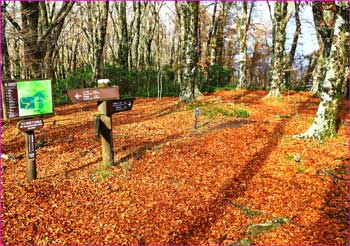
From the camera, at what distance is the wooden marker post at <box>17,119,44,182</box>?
6.20 meters

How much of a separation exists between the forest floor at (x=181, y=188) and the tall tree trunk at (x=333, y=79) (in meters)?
0.39

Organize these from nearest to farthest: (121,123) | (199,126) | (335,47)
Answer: (335,47) < (199,126) < (121,123)

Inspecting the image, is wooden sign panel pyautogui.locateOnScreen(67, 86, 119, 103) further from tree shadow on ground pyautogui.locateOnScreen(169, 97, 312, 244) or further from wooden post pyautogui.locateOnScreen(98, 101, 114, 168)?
tree shadow on ground pyautogui.locateOnScreen(169, 97, 312, 244)

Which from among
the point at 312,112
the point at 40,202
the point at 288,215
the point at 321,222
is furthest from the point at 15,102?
the point at 312,112

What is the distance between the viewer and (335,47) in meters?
8.01

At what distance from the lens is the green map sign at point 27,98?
19.5 ft

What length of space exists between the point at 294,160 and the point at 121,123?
22.0 ft

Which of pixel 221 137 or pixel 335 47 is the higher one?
pixel 335 47

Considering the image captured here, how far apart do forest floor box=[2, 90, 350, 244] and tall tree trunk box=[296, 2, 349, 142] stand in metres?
0.39

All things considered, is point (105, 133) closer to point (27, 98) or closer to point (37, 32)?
point (27, 98)

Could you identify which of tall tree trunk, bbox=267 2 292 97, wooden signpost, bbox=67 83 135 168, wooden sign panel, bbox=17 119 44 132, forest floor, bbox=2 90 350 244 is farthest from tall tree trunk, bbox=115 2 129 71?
wooden sign panel, bbox=17 119 44 132

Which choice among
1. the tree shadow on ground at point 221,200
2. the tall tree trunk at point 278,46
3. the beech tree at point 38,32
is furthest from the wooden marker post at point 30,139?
the tall tree trunk at point 278,46

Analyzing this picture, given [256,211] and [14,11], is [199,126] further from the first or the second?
[14,11]

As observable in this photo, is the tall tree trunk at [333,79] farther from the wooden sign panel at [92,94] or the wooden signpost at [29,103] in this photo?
the wooden signpost at [29,103]
